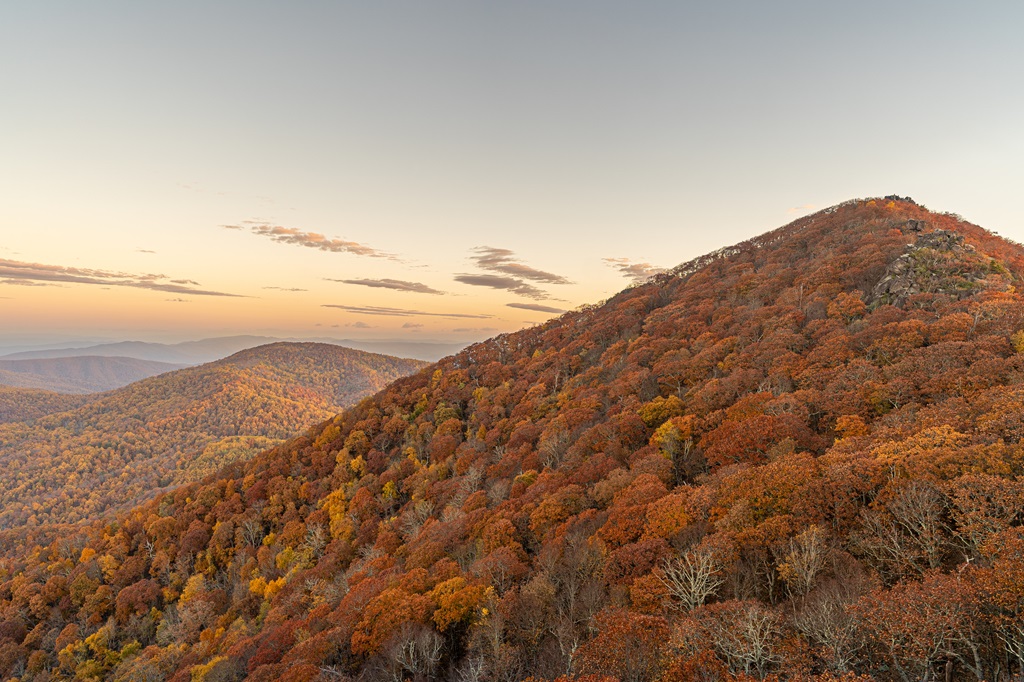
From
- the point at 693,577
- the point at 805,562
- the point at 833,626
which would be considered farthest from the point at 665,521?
the point at 833,626

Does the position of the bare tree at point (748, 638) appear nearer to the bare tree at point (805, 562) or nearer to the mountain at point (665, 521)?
the mountain at point (665, 521)

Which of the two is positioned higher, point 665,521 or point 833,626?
point 833,626

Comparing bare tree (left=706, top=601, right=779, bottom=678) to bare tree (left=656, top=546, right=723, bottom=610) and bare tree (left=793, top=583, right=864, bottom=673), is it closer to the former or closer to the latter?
bare tree (left=793, top=583, right=864, bottom=673)

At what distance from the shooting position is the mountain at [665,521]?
A: 72.6ft

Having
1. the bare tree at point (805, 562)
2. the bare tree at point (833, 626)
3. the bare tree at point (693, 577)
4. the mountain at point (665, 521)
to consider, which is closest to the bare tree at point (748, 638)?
the mountain at point (665, 521)

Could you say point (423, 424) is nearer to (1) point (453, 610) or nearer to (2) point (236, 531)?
(2) point (236, 531)

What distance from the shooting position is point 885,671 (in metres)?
19.5

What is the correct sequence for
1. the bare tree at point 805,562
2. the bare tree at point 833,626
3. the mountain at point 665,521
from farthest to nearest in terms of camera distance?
the bare tree at point 805,562, the mountain at point 665,521, the bare tree at point 833,626

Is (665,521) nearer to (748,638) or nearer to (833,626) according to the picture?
(748,638)

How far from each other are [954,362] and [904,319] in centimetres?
1682

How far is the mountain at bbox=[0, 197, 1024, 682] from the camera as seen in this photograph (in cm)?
2214

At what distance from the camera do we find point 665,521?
36156 millimetres

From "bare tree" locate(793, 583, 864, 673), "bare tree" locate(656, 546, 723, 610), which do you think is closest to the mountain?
"bare tree" locate(793, 583, 864, 673)

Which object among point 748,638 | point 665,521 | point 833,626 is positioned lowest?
point 665,521
